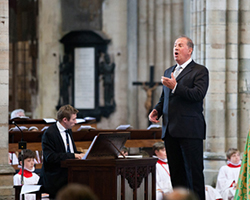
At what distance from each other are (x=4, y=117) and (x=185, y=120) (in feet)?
7.66

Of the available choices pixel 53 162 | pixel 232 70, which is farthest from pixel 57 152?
pixel 232 70

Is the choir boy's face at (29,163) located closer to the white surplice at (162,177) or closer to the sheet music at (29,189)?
the sheet music at (29,189)

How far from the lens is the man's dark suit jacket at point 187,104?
4.10m

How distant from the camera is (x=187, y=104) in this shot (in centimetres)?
421

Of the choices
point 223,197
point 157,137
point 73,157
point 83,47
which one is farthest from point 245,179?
point 83,47

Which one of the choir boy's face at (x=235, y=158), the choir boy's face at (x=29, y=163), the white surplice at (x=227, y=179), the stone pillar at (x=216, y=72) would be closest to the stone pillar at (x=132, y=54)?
the stone pillar at (x=216, y=72)

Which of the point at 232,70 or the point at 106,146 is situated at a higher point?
the point at 232,70

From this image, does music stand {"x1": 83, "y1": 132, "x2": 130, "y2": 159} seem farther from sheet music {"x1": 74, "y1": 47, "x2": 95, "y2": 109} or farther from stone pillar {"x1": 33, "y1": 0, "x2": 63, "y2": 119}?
stone pillar {"x1": 33, "y1": 0, "x2": 63, "y2": 119}

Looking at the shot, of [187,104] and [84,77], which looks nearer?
[187,104]

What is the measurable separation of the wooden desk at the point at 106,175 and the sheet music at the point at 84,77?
339 inches

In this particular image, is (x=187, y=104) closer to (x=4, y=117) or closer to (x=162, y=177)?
(x=4, y=117)

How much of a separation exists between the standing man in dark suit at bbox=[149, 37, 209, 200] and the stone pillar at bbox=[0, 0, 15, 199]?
6.60ft

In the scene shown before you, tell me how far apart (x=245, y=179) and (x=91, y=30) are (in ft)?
32.0

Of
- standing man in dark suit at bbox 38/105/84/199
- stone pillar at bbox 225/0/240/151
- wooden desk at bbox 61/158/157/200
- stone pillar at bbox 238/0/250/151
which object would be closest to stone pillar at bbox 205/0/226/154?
stone pillar at bbox 225/0/240/151
